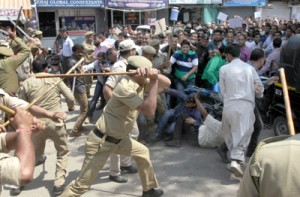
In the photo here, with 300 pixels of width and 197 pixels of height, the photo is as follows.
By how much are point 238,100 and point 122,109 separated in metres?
1.54

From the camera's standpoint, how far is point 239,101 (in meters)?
4.30

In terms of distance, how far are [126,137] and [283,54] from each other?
3.07 metres

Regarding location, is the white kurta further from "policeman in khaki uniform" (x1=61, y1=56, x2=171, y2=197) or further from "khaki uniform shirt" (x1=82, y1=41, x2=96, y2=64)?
"khaki uniform shirt" (x1=82, y1=41, x2=96, y2=64)

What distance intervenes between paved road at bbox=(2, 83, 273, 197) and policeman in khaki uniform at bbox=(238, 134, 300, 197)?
290 cm

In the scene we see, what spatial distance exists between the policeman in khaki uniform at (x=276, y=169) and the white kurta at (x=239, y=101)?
2898mm

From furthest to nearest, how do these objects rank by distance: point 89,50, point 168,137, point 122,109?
1. point 89,50
2. point 168,137
3. point 122,109

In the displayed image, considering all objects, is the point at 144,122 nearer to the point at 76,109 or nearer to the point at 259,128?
the point at 259,128

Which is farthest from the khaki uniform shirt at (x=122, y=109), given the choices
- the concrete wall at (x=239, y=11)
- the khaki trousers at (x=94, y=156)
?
the concrete wall at (x=239, y=11)

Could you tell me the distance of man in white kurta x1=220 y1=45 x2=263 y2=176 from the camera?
429 cm

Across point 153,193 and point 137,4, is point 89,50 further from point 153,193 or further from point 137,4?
point 137,4

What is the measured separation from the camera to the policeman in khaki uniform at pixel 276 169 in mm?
1322

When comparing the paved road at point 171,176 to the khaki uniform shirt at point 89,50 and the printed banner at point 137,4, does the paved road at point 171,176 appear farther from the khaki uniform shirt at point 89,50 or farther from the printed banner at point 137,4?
the printed banner at point 137,4

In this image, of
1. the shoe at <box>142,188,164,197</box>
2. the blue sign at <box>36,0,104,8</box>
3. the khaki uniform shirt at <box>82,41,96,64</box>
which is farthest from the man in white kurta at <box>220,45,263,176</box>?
the blue sign at <box>36,0,104,8</box>

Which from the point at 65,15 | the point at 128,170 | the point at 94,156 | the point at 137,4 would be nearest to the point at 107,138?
the point at 94,156
